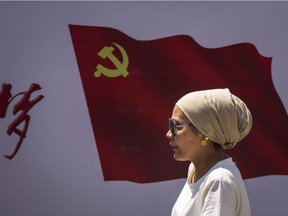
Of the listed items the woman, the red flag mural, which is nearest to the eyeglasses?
the woman

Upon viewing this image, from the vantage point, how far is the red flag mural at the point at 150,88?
4.22 meters

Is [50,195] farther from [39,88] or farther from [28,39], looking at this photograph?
[28,39]

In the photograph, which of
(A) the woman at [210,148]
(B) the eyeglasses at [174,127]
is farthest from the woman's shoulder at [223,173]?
(B) the eyeglasses at [174,127]

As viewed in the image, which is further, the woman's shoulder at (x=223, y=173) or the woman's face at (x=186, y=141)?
the woman's face at (x=186, y=141)

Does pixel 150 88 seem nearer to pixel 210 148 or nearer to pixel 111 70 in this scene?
pixel 111 70

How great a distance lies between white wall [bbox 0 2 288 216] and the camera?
4.16m

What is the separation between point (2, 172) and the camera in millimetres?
4156

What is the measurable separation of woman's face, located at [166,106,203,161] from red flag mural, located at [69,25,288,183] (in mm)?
2232

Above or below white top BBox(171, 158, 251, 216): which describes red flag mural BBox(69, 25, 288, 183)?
above

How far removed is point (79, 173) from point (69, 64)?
0.71 m

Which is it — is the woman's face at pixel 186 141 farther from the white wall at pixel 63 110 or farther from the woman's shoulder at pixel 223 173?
the white wall at pixel 63 110

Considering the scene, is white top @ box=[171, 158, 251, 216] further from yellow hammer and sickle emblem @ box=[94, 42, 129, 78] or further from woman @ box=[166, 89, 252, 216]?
yellow hammer and sickle emblem @ box=[94, 42, 129, 78]

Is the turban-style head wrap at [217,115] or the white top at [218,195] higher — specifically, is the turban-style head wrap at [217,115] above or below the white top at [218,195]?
above

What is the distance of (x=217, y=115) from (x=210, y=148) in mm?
132
